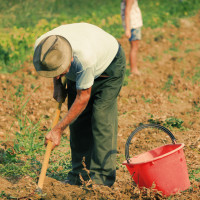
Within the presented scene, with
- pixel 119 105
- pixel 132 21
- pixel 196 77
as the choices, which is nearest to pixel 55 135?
pixel 119 105

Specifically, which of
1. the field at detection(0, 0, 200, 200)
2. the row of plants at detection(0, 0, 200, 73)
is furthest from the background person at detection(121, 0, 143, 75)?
the row of plants at detection(0, 0, 200, 73)

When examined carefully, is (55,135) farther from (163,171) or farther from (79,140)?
(163,171)

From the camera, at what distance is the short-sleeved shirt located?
101 inches

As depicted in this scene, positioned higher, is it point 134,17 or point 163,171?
point 134,17

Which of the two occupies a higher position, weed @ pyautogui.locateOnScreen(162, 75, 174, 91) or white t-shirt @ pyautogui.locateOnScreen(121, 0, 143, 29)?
white t-shirt @ pyautogui.locateOnScreen(121, 0, 143, 29)

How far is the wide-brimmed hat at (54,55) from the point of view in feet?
8.19

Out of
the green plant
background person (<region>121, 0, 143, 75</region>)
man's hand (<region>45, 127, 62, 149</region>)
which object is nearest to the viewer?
man's hand (<region>45, 127, 62, 149</region>)

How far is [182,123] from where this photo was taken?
4539 mm

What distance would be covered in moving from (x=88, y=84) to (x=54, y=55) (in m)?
0.32

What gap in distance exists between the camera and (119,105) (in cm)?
512

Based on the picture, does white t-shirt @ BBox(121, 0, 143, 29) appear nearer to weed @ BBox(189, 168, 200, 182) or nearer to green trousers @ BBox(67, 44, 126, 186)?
green trousers @ BBox(67, 44, 126, 186)

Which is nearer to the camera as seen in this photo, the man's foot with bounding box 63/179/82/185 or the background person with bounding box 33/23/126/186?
the background person with bounding box 33/23/126/186

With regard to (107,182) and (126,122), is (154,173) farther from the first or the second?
(126,122)

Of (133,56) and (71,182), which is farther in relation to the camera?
(133,56)
